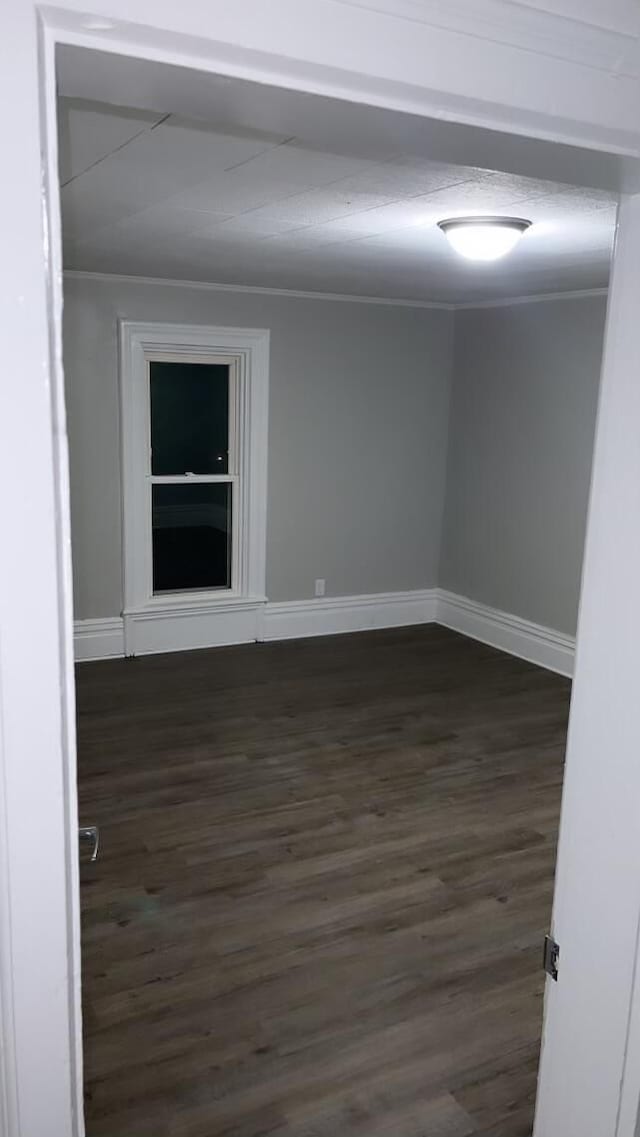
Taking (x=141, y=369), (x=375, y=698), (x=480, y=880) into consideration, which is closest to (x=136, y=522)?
(x=141, y=369)

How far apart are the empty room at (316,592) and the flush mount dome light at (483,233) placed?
0.01 m

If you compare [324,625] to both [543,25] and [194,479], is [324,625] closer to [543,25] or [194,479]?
[194,479]

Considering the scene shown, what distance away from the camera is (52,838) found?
0.95 m

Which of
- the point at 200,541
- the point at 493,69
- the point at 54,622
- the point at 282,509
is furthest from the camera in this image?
the point at 200,541

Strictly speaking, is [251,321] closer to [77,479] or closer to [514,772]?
[77,479]

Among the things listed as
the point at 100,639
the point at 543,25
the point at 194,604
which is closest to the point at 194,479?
the point at 194,604

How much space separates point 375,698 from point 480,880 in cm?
191

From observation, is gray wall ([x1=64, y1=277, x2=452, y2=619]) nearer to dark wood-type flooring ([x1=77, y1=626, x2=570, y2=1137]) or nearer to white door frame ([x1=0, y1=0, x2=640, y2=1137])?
dark wood-type flooring ([x1=77, y1=626, x2=570, y2=1137])

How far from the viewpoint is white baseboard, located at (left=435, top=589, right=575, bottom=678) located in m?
5.66

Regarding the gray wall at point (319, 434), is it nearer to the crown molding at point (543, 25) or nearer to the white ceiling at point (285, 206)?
the white ceiling at point (285, 206)

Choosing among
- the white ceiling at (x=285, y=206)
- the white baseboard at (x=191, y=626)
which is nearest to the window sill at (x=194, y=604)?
the white baseboard at (x=191, y=626)

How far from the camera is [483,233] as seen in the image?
3045 mm

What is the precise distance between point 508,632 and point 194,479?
7.83ft

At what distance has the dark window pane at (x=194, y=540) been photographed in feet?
20.5
